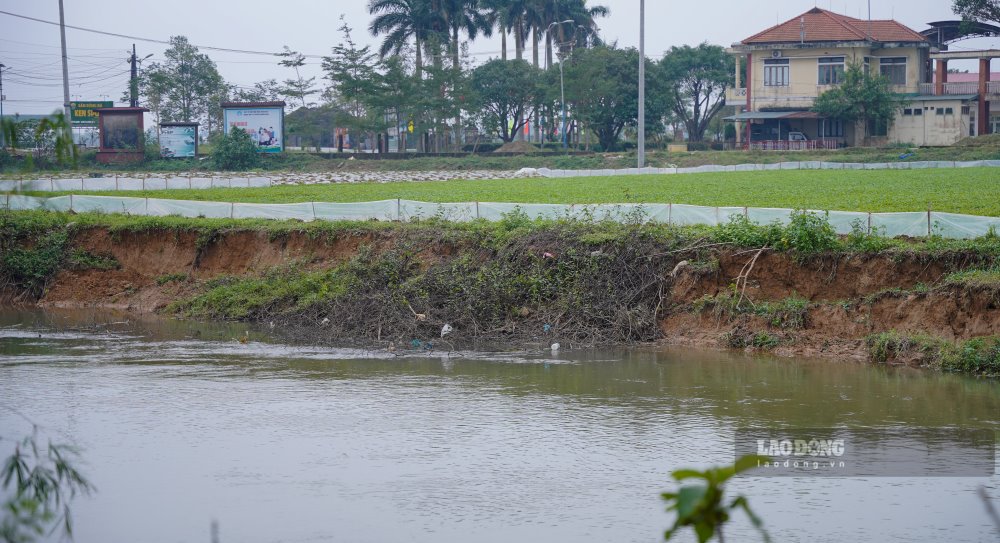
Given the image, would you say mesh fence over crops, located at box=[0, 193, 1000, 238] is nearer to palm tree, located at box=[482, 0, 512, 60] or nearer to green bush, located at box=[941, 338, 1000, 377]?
green bush, located at box=[941, 338, 1000, 377]

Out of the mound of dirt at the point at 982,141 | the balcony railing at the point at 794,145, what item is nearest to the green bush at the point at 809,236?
the mound of dirt at the point at 982,141

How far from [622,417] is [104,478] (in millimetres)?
5754

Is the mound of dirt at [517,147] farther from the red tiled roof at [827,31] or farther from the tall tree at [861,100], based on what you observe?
the tall tree at [861,100]

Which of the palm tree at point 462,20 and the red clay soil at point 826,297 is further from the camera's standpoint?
the palm tree at point 462,20

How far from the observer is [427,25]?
7450 cm

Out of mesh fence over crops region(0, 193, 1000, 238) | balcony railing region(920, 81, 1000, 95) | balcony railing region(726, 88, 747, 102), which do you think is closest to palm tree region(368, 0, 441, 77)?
balcony railing region(726, 88, 747, 102)

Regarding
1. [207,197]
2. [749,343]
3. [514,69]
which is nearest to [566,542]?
[749,343]

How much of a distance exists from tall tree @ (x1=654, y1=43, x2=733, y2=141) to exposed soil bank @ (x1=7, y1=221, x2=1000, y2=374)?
60.2 metres

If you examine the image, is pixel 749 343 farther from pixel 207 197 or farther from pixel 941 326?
→ pixel 207 197

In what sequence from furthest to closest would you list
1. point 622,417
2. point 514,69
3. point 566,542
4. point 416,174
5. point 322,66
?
point 514,69 < point 322,66 < point 416,174 < point 622,417 < point 566,542

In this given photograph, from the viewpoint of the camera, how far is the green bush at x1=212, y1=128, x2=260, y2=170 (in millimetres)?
53438

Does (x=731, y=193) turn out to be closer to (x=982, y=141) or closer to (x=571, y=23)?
(x=982, y=141)

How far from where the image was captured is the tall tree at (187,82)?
7675 centimetres

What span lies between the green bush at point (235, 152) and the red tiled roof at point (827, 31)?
34798 millimetres
